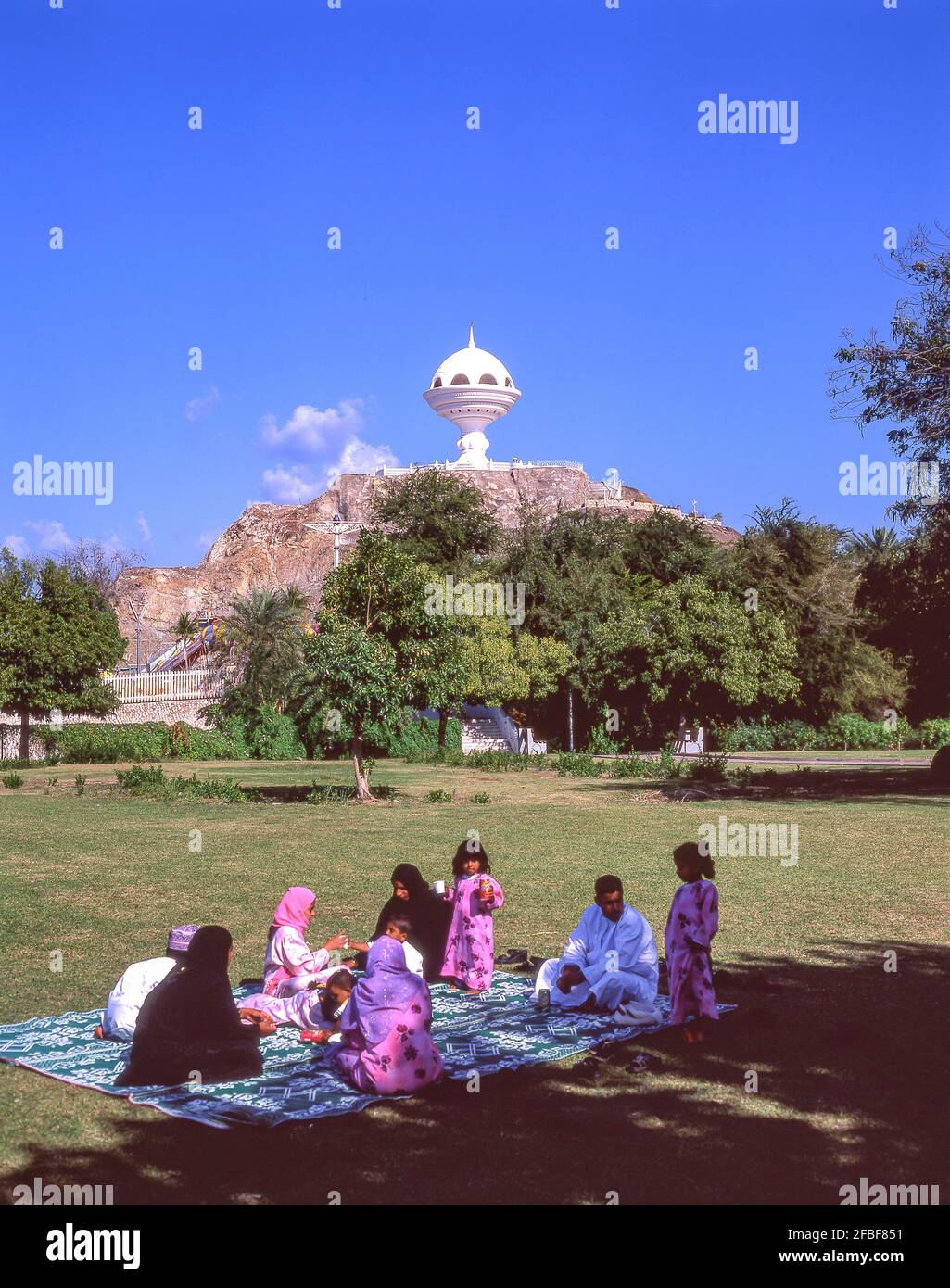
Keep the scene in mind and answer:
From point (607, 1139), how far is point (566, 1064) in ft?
4.41

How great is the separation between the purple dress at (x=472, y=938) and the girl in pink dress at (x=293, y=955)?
836mm

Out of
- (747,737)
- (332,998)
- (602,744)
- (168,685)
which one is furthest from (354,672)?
(168,685)

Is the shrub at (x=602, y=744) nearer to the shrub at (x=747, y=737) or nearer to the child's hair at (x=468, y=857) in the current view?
the shrub at (x=747, y=737)

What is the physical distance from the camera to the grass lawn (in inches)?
234

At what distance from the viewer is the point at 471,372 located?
3238 inches

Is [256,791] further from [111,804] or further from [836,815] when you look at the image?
[836,815]

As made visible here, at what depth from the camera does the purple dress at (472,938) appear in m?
9.48

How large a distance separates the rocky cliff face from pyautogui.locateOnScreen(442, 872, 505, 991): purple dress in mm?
64951

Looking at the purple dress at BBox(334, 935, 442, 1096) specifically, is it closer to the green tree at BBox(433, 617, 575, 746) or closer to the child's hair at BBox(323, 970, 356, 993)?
the child's hair at BBox(323, 970, 356, 993)

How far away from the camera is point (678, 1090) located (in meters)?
7.14

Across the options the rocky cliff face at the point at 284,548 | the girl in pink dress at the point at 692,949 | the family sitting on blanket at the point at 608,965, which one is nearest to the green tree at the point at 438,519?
Result: the rocky cliff face at the point at 284,548

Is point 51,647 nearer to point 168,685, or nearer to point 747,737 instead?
point 168,685

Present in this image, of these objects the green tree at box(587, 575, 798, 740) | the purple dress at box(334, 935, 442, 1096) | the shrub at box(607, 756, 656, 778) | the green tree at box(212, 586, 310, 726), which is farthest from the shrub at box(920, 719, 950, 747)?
the purple dress at box(334, 935, 442, 1096)
